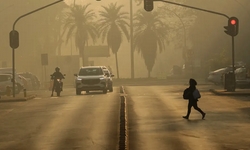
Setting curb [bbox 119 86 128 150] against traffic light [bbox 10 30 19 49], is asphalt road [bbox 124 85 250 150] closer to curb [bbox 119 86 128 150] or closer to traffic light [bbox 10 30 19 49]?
curb [bbox 119 86 128 150]

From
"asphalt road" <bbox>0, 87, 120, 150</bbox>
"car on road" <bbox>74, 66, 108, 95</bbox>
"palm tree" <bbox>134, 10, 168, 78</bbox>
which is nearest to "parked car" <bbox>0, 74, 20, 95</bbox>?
"car on road" <bbox>74, 66, 108, 95</bbox>

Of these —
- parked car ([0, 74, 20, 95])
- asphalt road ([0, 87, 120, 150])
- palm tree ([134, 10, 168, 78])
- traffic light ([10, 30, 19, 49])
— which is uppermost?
palm tree ([134, 10, 168, 78])

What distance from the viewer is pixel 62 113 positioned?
1101 inches

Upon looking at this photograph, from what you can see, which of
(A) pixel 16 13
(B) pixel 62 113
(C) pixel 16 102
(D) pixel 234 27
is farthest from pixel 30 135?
(A) pixel 16 13

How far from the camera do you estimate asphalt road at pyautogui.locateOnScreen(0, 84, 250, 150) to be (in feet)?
54.5

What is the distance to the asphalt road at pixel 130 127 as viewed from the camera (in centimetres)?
1662

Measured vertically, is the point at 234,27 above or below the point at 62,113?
above

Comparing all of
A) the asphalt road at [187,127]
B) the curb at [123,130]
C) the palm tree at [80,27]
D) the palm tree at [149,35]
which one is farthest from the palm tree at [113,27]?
the curb at [123,130]

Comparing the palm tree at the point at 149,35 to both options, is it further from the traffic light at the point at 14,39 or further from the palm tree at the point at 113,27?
the traffic light at the point at 14,39

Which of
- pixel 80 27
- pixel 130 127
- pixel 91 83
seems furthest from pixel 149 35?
pixel 130 127

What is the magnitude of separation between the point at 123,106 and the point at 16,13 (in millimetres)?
81915

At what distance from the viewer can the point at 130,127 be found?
68.7ft

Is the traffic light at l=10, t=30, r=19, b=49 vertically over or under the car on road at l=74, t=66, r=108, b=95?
over

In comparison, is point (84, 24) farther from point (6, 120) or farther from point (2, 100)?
point (6, 120)
